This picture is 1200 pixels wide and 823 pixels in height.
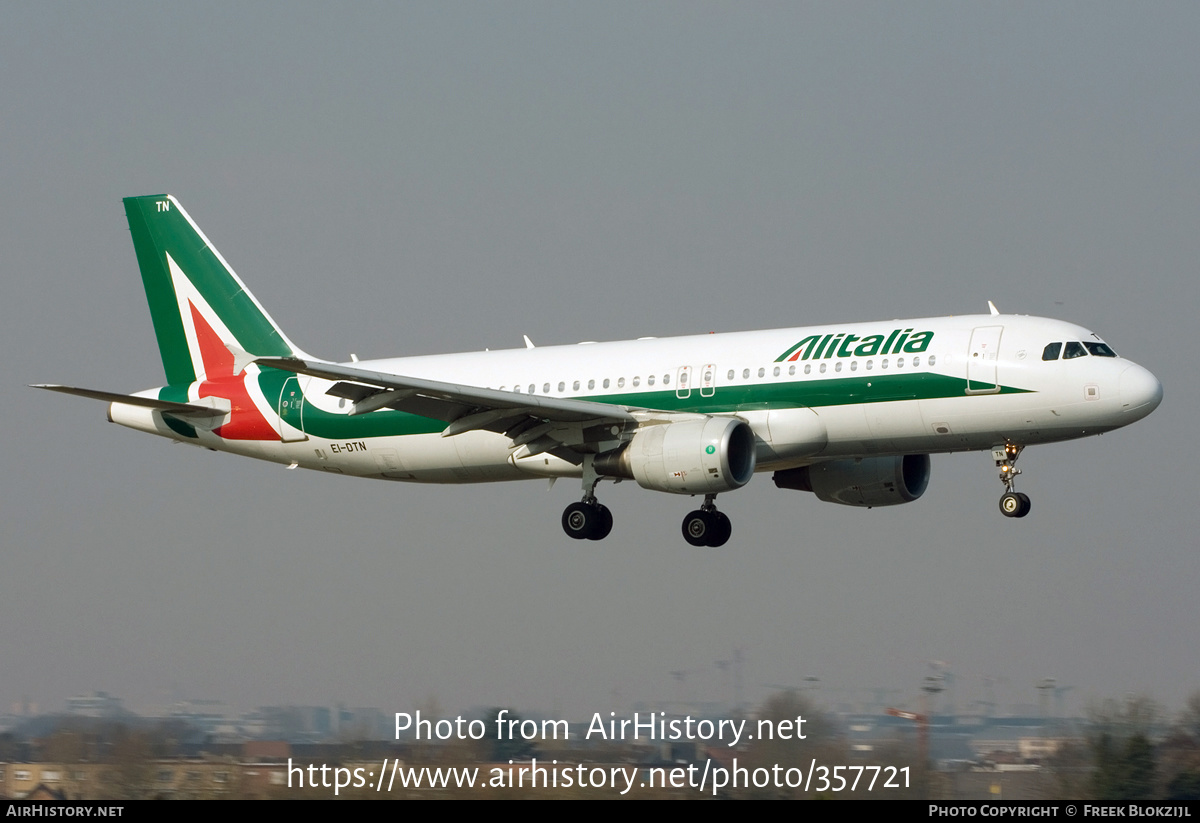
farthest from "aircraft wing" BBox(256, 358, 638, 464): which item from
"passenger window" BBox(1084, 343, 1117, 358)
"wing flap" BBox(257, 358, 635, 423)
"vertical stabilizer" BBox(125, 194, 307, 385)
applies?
"passenger window" BBox(1084, 343, 1117, 358)

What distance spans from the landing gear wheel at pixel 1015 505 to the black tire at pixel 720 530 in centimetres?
777

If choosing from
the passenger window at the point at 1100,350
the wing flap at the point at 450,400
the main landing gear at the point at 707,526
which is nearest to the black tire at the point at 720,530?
the main landing gear at the point at 707,526

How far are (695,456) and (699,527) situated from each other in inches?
200

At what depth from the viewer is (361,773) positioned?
1724 inches

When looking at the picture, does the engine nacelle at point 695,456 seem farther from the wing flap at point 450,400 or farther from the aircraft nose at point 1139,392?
the aircraft nose at point 1139,392

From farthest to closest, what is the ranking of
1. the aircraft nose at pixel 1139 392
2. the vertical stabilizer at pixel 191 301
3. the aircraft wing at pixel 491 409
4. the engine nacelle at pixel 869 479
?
the vertical stabilizer at pixel 191 301 < the engine nacelle at pixel 869 479 < the aircraft wing at pixel 491 409 < the aircraft nose at pixel 1139 392

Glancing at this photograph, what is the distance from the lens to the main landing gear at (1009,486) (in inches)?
1831

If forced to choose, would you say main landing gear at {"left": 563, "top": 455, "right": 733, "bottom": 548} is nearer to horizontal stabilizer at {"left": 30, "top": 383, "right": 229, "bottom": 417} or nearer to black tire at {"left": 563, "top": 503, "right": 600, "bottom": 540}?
black tire at {"left": 563, "top": 503, "right": 600, "bottom": 540}

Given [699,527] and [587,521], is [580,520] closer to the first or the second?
[587,521]

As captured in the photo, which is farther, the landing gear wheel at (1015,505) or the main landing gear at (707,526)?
the main landing gear at (707,526)

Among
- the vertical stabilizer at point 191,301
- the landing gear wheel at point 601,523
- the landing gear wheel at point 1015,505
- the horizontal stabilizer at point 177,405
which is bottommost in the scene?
the landing gear wheel at point 1015,505

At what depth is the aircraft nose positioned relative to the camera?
4475cm

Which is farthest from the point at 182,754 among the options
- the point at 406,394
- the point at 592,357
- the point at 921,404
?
the point at 921,404

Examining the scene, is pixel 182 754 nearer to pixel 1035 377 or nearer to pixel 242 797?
pixel 242 797
